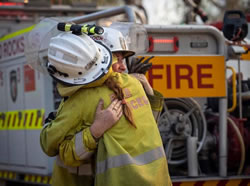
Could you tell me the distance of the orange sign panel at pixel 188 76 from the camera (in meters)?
5.24

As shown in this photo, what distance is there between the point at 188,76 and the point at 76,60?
6.45 feet

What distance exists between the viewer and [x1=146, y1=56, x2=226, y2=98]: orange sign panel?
5.24 metres

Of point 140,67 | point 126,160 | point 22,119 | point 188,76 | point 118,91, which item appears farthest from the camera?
point 22,119

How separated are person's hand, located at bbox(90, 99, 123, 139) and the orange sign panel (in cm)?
167

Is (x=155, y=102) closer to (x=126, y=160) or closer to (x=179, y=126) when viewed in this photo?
(x=126, y=160)

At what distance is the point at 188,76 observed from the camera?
5.31m

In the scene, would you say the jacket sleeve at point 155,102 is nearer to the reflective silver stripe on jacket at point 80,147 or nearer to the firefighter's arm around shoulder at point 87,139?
the firefighter's arm around shoulder at point 87,139

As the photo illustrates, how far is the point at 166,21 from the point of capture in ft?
79.2

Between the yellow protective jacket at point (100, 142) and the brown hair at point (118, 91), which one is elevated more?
the brown hair at point (118, 91)

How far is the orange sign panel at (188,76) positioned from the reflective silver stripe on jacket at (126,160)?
5.53ft

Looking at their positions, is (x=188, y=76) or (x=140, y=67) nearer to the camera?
(x=140, y=67)

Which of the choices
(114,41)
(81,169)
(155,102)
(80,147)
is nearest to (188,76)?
(155,102)

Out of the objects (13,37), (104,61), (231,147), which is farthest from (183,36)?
(13,37)

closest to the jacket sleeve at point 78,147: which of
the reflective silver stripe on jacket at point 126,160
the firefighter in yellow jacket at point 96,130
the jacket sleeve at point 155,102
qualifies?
the firefighter in yellow jacket at point 96,130
